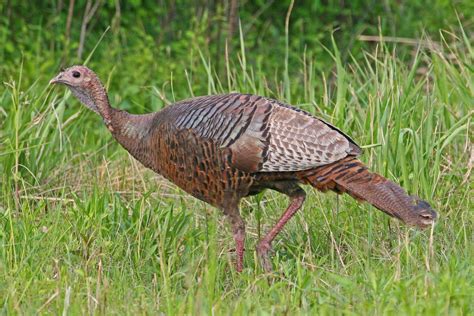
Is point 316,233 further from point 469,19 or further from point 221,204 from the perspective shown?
point 469,19

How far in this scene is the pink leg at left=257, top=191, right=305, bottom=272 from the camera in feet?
18.0

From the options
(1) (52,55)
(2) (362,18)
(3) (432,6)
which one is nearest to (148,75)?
(1) (52,55)

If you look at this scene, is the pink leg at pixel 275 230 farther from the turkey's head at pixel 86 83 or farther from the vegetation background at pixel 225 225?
the turkey's head at pixel 86 83

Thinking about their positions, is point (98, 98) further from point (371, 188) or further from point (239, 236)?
point (371, 188)

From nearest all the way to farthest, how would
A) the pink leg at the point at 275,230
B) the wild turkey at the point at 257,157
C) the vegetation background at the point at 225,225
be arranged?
the vegetation background at the point at 225,225 < the wild turkey at the point at 257,157 < the pink leg at the point at 275,230

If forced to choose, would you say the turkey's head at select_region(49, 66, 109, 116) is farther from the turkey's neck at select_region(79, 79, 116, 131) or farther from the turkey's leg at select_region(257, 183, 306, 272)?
the turkey's leg at select_region(257, 183, 306, 272)

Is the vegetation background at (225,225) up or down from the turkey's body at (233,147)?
down

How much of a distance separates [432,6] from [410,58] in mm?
699

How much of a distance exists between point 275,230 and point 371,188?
58 cm

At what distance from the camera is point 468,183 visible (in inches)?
236

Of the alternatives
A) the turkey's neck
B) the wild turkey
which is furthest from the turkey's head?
the wild turkey

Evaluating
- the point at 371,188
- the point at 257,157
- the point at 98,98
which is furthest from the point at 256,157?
the point at 98,98

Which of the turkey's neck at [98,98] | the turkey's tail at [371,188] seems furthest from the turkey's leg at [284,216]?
the turkey's neck at [98,98]

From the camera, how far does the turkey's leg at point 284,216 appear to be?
550 cm
